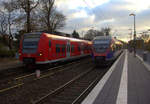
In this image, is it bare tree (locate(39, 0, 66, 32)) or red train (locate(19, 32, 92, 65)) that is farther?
bare tree (locate(39, 0, 66, 32))

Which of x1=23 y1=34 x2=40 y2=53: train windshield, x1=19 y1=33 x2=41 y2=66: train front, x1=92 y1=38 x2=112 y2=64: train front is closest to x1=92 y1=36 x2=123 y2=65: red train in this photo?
x1=92 y1=38 x2=112 y2=64: train front

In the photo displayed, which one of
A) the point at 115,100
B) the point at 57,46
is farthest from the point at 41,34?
the point at 115,100

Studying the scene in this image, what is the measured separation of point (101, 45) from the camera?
1648 centimetres

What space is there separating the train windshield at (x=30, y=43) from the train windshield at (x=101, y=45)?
5.94 m

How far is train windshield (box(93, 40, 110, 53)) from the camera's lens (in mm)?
16281

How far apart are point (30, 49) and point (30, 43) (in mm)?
508

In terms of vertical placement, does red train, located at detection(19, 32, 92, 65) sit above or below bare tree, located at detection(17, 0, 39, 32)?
below

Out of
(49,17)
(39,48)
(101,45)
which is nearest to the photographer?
(39,48)

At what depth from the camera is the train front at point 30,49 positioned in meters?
13.5

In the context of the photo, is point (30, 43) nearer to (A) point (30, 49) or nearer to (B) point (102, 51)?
(A) point (30, 49)

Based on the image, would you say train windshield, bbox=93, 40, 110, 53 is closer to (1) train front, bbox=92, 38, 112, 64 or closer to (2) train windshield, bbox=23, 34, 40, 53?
(1) train front, bbox=92, 38, 112, 64

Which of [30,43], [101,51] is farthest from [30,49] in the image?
[101,51]

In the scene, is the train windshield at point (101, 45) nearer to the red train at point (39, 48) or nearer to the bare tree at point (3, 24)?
the red train at point (39, 48)

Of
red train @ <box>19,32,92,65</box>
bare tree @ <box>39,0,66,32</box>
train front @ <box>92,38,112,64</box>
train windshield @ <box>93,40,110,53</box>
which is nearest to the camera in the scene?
red train @ <box>19,32,92,65</box>
